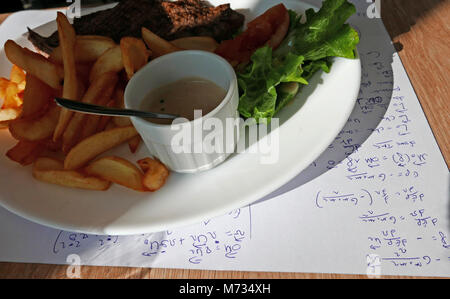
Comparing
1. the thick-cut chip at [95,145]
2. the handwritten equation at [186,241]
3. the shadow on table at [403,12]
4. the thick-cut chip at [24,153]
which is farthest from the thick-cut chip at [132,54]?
the shadow on table at [403,12]

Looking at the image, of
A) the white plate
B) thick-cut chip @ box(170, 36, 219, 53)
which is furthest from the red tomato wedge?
the white plate

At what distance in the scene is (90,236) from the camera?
136 centimetres

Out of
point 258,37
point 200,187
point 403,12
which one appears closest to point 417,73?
point 403,12

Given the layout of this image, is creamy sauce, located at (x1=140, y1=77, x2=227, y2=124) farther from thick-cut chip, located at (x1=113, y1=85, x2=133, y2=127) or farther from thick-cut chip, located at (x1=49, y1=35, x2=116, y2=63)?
thick-cut chip, located at (x1=49, y1=35, x2=116, y2=63)

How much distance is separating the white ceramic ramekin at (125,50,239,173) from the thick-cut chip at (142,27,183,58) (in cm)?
14

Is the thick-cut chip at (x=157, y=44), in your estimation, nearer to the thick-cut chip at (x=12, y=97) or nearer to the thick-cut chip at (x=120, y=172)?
the thick-cut chip at (x=120, y=172)

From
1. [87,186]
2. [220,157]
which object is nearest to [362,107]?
[220,157]

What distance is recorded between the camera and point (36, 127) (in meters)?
1.51

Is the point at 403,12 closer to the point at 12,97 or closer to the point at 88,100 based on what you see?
the point at 88,100

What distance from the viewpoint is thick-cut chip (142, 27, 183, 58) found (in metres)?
1.59

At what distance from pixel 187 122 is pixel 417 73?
1154 mm

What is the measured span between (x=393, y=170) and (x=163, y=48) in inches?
42.0

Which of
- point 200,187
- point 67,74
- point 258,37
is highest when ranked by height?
point 67,74
